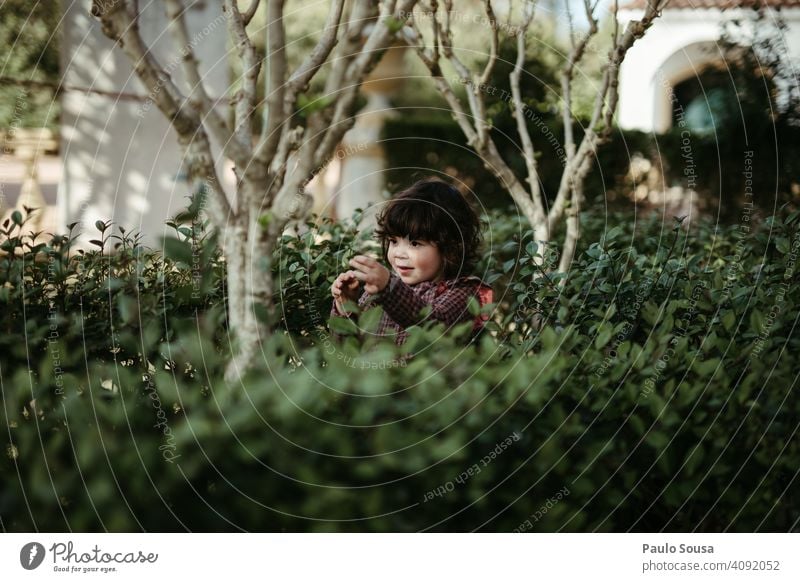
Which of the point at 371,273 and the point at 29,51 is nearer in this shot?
the point at 371,273

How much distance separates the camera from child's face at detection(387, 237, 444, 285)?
2.50 metres

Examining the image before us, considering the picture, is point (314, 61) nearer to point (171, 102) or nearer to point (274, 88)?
point (274, 88)

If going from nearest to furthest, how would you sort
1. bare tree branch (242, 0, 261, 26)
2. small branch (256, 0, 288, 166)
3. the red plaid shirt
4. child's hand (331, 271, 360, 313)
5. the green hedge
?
the green hedge < small branch (256, 0, 288, 166) < bare tree branch (242, 0, 261, 26) < child's hand (331, 271, 360, 313) < the red plaid shirt

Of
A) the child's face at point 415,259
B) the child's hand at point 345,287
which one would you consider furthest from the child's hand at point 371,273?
the child's face at point 415,259

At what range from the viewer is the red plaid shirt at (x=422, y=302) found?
2023 millimetres

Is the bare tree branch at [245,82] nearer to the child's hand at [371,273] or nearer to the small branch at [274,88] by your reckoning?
the small branch at [274,88]

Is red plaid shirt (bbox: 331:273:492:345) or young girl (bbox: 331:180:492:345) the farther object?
young girl (bbox: 331:180:492:345)

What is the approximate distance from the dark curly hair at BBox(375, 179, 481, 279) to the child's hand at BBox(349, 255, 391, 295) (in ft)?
1.88

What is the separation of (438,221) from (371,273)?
0.68 m

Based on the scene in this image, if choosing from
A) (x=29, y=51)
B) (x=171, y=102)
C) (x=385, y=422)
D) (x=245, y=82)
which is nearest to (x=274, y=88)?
(x=245, y=82)

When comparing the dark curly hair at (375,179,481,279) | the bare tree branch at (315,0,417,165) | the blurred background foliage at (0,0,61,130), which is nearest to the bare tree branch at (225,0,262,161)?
the bare tree branch at (315,0,417,165)

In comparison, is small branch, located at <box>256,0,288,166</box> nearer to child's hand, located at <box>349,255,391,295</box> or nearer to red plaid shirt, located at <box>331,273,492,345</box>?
child's hand, located at <box>349,255,391,295</box>

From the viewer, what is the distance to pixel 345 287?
6.32 ft
